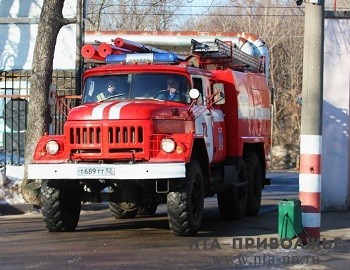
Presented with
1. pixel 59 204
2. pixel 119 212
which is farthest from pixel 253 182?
pixel 59 204

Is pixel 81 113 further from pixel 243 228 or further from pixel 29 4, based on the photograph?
pixel 29 4

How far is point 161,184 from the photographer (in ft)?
40.3

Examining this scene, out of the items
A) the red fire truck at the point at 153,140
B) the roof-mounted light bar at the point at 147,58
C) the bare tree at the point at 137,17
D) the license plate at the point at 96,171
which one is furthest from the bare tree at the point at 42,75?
the bare tree at the point at 137,17

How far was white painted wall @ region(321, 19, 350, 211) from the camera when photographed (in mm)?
15445

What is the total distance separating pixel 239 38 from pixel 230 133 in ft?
17.4

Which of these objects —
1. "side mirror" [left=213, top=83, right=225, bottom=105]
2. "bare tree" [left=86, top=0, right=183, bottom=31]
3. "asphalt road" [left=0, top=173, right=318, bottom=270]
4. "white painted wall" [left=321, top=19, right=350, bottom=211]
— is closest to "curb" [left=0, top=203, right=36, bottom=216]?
"asphalt road" [left=0, top=173, right=318, bottom=270]

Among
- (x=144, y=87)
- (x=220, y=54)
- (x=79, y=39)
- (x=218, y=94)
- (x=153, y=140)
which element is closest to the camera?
(x=153, y=140)

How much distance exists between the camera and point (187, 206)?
11961 mm

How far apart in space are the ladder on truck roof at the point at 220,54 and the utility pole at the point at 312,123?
9.65ft

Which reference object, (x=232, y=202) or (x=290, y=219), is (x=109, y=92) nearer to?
(x=232, y=202)

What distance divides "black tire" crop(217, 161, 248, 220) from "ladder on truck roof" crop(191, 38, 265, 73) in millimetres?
1858

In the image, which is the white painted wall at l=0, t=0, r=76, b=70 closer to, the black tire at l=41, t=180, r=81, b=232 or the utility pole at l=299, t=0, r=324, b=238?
the black tire at l=41, t=180, r=81, b=232

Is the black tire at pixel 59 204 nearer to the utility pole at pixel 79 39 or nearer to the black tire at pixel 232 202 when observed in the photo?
the black tire at pixel 232 202

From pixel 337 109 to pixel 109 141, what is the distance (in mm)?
5162
